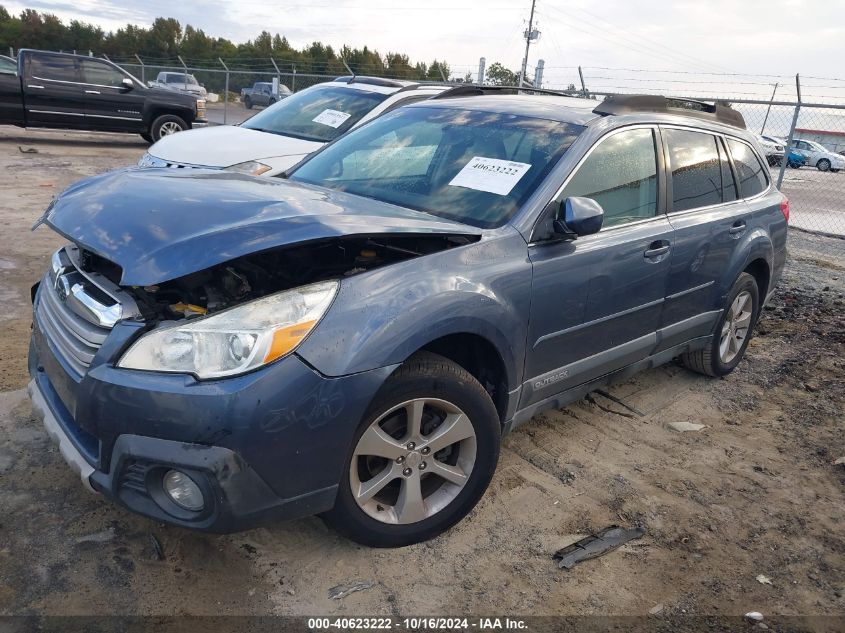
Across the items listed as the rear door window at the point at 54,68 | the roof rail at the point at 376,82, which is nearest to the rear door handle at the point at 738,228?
the roof rail at the point at 376,82

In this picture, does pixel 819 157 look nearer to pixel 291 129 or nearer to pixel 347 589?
pixel 291 129

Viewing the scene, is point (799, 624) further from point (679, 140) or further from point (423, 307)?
point (679, 140)

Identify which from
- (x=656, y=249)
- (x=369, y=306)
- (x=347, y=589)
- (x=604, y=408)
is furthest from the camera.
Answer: (x=604, y=408)

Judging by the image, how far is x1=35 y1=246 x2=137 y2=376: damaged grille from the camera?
2451mm

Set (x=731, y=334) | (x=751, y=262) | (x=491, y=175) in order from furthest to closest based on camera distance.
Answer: (x=731, y=334) → (x=751, y=262) → (x=491, y=175)

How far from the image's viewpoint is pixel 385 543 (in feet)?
9.02

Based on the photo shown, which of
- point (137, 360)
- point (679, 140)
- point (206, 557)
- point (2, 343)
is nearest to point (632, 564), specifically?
point (206, 557)

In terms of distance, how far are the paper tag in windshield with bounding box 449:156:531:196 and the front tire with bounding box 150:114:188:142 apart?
12.6 m

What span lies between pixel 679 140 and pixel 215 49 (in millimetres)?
56109

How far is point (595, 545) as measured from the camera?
299 cm

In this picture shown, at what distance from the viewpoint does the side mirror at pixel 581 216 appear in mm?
3045

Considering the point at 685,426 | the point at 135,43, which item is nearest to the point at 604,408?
the point at 685,426

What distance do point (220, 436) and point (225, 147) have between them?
5367 mm

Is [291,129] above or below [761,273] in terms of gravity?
above
